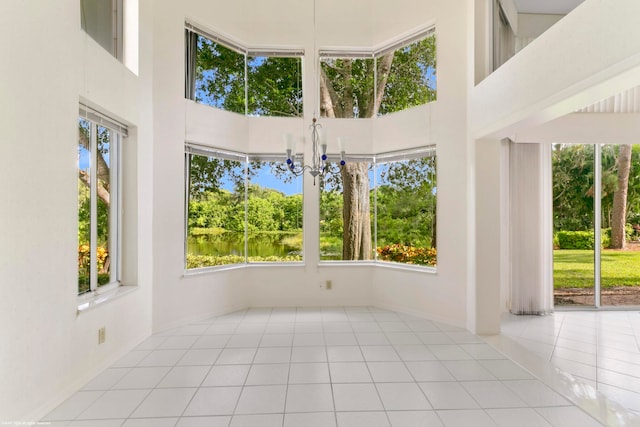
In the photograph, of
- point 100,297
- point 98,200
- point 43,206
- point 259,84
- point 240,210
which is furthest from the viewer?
point 259,84

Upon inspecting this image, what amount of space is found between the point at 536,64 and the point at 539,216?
2.66 m

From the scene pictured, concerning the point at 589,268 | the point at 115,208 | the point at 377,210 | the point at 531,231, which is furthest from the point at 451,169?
the point at 115,208

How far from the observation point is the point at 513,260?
4.95 metres

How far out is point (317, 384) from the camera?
290 centimetres

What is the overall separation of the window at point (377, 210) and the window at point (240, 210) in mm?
514

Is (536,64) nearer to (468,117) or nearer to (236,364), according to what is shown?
(468,117)

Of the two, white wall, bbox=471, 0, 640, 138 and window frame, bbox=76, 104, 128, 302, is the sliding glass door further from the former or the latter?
window frame, bbox=76, 104, 128, 302

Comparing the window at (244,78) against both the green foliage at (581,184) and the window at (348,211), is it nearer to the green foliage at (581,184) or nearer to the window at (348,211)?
the window at (348,211)

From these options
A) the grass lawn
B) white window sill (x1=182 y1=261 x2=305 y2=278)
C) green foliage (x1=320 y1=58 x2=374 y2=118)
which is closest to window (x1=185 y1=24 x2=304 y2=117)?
green foliage (x1=320 y1=58 x2=374 y2=118)

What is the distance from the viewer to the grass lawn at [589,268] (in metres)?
5.26

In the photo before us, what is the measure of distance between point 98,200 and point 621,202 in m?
6.81

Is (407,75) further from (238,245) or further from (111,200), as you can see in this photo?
(111,200)

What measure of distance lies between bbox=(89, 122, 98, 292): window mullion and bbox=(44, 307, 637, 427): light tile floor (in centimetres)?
86

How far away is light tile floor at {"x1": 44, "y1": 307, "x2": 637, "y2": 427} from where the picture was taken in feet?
7.99
